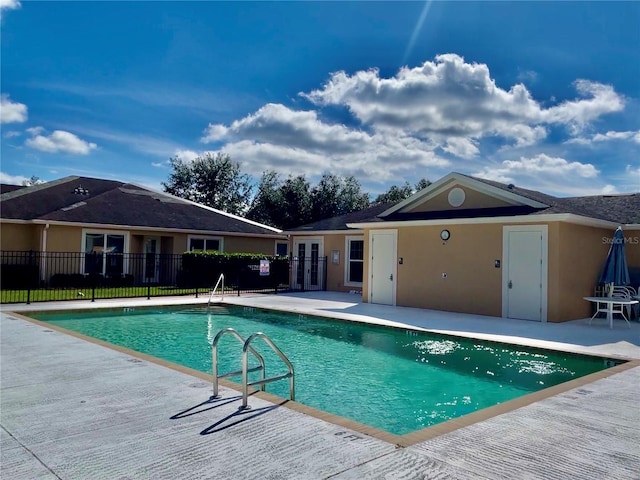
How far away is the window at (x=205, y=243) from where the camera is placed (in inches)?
971

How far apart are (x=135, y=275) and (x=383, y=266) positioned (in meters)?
12.8

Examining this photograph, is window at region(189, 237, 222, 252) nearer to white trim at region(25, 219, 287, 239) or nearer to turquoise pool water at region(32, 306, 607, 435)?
white trim at region(25, 219, 287, 239)

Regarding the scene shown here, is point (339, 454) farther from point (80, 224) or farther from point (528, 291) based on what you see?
point (80, 224)

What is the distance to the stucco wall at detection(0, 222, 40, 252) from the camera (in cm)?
2025

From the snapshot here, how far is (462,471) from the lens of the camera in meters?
3.57

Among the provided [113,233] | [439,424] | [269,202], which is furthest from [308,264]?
[269,202]

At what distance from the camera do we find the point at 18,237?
67.7 ft

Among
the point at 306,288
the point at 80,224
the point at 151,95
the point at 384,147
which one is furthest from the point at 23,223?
the point at 384,147

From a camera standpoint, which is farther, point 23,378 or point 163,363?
point 163,363

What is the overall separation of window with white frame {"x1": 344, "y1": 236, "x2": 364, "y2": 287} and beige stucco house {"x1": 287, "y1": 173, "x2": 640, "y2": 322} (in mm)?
3206

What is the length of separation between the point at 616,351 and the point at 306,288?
14679mm

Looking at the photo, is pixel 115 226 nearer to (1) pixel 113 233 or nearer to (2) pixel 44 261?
(1) pixel 113 233

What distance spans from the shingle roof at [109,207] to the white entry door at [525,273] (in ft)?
51.9

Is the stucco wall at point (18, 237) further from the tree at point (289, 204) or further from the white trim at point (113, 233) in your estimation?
the tree at point (289, 204)
